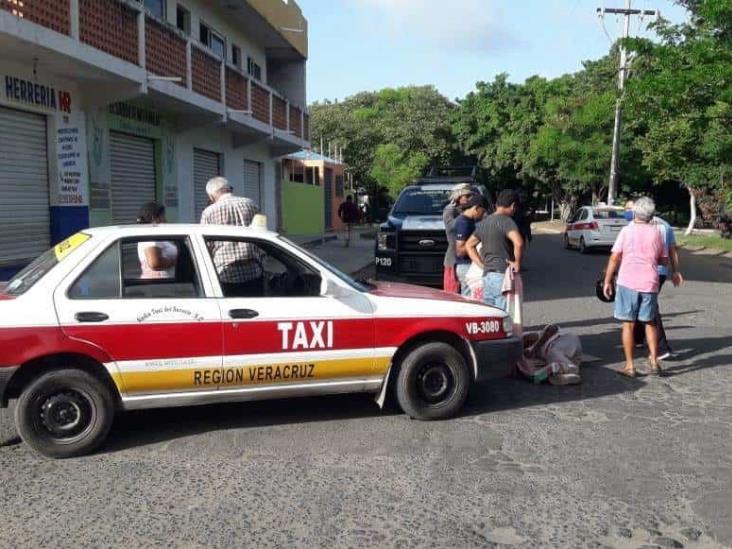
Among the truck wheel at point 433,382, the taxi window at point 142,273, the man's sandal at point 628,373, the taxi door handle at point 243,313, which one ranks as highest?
the taxi window at point 142,273

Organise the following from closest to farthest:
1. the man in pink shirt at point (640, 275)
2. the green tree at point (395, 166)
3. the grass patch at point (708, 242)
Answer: the man in pink shirt at point (640, 275), the grass patch at point (708, 242), the green tree at point (395, 166)

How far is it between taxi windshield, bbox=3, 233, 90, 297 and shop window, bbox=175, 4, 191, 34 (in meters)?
12.0

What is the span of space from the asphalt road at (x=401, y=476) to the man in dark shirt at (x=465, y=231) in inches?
63.9

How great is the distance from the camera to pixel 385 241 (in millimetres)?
12500

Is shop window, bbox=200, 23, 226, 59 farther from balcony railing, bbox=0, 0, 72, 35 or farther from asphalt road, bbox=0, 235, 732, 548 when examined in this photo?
asphalt road, bbox=0, 235, 732, 548

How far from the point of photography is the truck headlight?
12.4 metres

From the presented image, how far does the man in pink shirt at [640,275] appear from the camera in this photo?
22.9 ft

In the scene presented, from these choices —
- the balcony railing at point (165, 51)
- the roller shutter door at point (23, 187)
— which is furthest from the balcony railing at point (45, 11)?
the balcony railing at point (165, 51)

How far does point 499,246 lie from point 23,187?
7018 millimetres

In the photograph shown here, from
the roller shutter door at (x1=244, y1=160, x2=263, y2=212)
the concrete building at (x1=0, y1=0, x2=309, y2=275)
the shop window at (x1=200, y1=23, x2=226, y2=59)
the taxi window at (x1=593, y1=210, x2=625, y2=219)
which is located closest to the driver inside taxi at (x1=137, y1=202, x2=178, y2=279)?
the concrete building at (x1=0, y1=0, x2=309, y2=275)

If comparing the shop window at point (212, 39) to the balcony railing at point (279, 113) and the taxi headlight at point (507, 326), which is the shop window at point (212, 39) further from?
the taxi headlight at point (507, 326)

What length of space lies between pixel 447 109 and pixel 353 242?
30666 millimetres

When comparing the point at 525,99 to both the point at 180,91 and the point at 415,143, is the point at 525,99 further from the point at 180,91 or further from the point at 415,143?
the point at 180,91

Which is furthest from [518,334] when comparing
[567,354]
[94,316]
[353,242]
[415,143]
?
[415,143]
